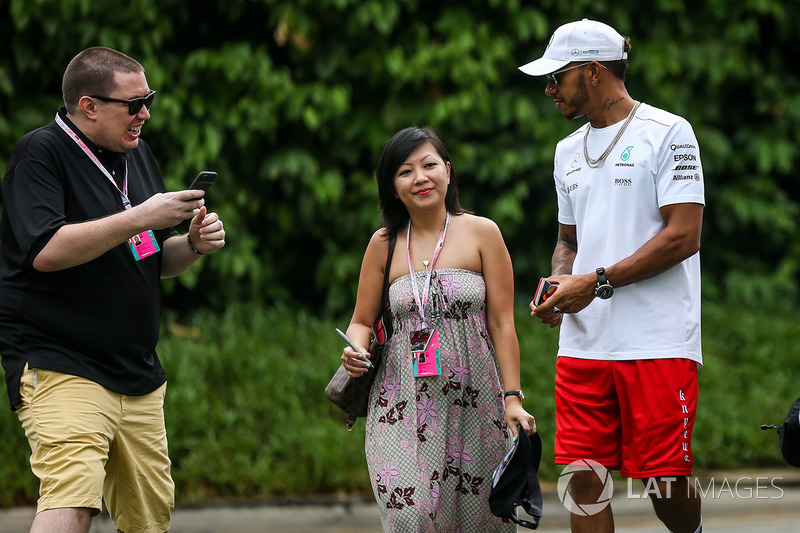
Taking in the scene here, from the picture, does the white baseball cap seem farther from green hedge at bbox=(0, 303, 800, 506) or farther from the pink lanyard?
green hedge at bbox=(0, 303, 800, 506)

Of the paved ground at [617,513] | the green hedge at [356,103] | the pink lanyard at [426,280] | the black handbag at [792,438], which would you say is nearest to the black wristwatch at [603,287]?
the pink lanyard at [426,280]

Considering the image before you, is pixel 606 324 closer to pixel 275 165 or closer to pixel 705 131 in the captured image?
pixel 275 165

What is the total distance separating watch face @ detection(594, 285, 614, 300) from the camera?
424cm

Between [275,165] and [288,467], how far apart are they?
2841 mm

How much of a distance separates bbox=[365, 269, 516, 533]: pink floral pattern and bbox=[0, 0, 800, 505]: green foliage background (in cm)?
293

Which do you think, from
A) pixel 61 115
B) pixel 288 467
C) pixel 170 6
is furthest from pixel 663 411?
pixel 170 6

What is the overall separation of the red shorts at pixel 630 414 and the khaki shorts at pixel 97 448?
1.71 m

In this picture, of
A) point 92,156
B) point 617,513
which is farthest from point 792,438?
point 617,513

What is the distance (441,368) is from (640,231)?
3.24 feet

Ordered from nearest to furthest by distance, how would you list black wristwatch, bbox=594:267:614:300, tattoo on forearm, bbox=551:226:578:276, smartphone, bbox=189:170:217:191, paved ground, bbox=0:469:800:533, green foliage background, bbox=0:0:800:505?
1. smartphone, bbox=189:170:217:191
2. black wristwatch, bbox=594:267:614:300
3. tattoo on forearm, bbox=551:226:578:276
4. paved ground, bbox=0:469:800:533
5. green foliage background, bbox=0:0:800:505

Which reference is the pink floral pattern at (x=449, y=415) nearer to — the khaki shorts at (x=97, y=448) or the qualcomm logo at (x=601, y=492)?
the qualcomm logo at (x=601, y=492)

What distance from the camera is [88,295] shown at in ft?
13.5

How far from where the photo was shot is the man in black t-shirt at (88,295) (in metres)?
3.92

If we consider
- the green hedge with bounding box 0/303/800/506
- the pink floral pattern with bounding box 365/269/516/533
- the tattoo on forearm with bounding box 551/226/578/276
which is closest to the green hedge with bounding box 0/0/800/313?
the green hedge with bounding box 0/303/800/506
